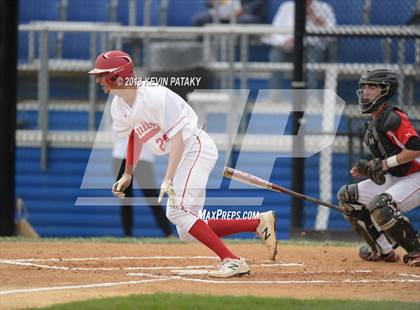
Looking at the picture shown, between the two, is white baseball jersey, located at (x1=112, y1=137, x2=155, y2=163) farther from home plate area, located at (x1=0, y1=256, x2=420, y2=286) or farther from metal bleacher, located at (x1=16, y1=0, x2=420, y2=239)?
home plate area, located at (x1=0, y1=256, x2=420, y2=286)

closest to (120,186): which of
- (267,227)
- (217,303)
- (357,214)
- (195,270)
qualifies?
(195,270)

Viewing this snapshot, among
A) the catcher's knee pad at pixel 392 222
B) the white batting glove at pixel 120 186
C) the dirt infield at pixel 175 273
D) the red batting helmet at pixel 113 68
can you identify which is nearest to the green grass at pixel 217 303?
the dirt infield at pixel 175 273

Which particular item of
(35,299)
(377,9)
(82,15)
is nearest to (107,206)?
(82,15)

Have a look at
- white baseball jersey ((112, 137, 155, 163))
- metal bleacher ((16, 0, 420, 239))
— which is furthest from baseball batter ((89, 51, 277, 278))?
metal bleacher ((16, 0, 420, 239))

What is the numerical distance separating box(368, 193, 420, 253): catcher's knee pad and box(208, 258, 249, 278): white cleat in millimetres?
1394

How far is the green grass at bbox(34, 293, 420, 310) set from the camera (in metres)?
6.38

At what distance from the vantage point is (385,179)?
30.1 feet

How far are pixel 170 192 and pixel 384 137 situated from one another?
7.30 ft

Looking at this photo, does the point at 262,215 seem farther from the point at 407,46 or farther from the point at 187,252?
the point at 407,46

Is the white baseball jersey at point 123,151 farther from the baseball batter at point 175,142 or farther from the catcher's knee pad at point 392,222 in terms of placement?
the catcher's knee pad at point 392,222

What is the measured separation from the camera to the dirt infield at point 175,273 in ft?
23.5

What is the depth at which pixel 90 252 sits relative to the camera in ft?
31.6

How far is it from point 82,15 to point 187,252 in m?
7.18

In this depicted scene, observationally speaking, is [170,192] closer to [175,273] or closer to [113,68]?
[175,273]
